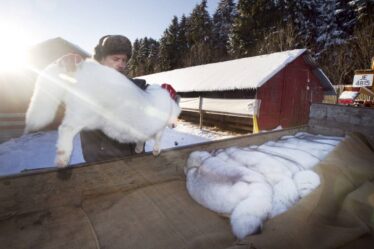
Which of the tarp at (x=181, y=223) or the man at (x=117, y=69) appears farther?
the man at (x=117, y=69)

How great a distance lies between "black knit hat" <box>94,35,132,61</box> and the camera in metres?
1.72

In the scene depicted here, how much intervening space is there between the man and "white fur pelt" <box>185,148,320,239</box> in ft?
2.12

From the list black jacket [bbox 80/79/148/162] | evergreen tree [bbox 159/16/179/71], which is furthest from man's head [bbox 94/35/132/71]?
evergreen tree [bbox 159/16/179/71]

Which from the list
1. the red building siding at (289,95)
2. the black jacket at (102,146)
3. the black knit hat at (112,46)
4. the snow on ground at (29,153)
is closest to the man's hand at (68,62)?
the black knit hat at (112,46)

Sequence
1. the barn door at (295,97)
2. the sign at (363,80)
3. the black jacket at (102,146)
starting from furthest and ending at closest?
1. the barn door at (295,97)
2. the sign at (363,80)
3. the black jacket at (102,146)

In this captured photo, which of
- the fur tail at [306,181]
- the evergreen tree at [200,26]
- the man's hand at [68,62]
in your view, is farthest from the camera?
the evergreen tree at [200,26]

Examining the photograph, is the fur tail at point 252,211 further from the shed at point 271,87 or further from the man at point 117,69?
the shed at point 271,87

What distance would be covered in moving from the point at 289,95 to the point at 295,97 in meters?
0.47

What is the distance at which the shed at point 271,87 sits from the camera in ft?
33.0

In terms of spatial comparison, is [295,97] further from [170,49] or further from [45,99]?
[170,49]

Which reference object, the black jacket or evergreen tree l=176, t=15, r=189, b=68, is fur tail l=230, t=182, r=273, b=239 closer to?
the black jacket

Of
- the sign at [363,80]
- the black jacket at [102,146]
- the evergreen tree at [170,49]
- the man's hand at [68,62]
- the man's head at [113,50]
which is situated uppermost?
the evergreen tree at [170,49]

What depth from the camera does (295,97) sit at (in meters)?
11.5

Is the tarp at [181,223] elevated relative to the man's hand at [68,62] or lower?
lower
